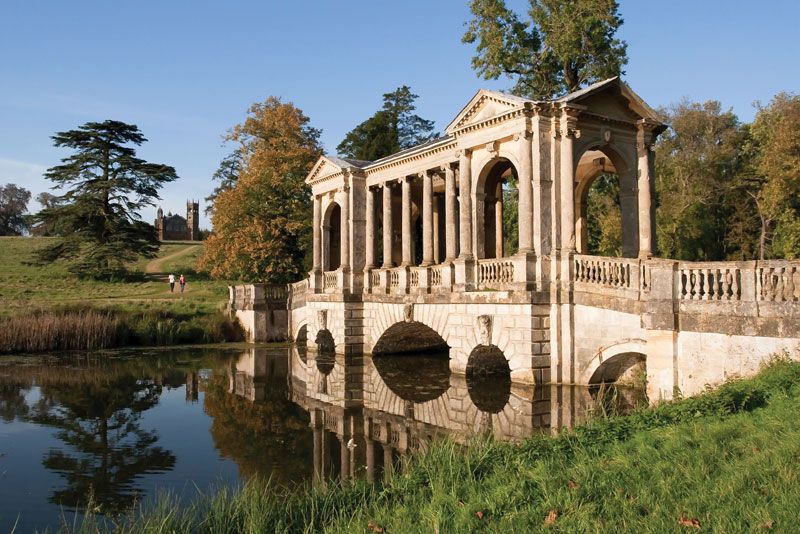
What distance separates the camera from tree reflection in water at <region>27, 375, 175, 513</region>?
9789 millimetres

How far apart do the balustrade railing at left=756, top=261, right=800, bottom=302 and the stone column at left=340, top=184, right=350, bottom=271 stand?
16.6m

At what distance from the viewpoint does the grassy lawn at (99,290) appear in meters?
32.1

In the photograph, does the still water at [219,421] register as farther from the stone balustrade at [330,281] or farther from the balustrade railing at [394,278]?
the stone balustrade at [330,281]

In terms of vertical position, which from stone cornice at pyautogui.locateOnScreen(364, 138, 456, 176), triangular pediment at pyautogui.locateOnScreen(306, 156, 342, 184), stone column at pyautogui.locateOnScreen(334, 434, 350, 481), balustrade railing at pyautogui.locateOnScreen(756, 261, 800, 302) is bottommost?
stone column at pyautogui.locateOnScreen(334, 434, 350, 481)

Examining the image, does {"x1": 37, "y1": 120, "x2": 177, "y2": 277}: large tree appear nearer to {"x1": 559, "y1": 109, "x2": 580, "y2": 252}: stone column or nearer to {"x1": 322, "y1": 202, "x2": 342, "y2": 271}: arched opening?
{"x1": 322, "y1": 202, "x2": 342, "y2": 271}: arched opening

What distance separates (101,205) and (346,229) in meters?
24.3

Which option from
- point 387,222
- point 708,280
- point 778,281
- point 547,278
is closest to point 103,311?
point 387,222

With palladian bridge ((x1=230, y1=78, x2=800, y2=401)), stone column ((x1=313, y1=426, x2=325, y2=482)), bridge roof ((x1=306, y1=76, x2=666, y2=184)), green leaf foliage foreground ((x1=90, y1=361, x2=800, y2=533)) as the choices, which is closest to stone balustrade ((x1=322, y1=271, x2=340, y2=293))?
palladian bridge ((x1=230, y1=78, x2=800, y2=401))

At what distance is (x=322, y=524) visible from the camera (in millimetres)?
→ 5949

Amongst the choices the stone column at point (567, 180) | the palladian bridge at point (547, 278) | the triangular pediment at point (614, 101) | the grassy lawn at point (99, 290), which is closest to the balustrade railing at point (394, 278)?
the palladian bridge at point (547, 278)

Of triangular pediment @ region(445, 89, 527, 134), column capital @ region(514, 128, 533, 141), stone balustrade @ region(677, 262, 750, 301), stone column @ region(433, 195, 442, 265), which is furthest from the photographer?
stone column @ region(433, 195, 442, 265)

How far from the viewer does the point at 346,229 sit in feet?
86.2

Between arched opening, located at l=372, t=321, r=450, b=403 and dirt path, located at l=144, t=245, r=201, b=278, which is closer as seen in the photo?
arched opening, located at l=372, t=321, r=450, b=403

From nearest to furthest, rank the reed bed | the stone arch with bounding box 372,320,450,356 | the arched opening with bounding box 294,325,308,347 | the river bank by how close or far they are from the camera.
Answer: the stone arch with bounding box 372,320,450,356 < the reed bed < the river bank < the arched opening with bounding box 294,325,308,347
